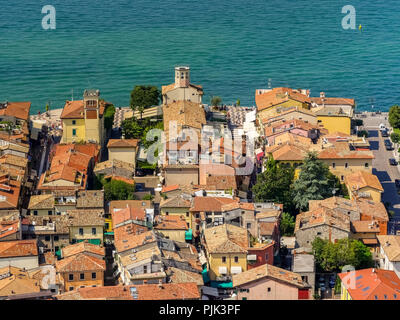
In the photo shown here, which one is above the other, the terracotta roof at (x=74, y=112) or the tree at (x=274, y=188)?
the terracotta roof at (x=74, y=112)

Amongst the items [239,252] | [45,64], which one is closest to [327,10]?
[45,64]

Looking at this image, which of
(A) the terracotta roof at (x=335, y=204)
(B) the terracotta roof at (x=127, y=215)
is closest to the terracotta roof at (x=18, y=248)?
(B) the terracotta roof at (x=127, y=215)

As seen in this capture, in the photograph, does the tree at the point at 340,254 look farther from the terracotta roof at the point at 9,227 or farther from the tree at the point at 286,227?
the terracotta roof at the point at 9,227

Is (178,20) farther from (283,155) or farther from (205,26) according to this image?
(283,155)

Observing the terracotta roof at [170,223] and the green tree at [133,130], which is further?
the green tree at [133,130]

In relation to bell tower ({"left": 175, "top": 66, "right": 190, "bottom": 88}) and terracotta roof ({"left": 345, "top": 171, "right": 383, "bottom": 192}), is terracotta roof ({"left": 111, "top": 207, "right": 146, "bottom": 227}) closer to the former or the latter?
terracotta roof ({"left": 345, "top": 171, "right": 383, "bottom": 192})

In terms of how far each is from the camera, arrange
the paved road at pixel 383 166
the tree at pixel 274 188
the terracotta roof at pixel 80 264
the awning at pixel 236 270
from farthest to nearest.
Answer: the paved road at pixel 383 166, the tree at pixel 274 188, the awning at pixel 236 270, the terracotta roof at pixel 80 264
